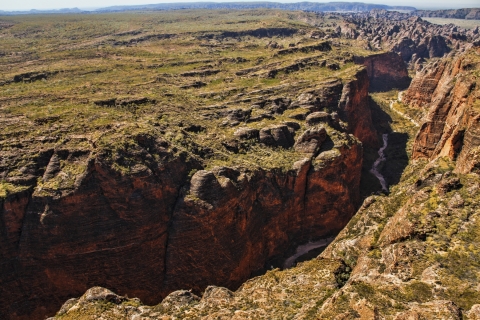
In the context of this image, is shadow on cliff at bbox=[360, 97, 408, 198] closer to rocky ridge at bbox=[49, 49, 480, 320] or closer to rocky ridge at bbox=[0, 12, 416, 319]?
rocky ridge at bbox=[0, 12, 416, 319]

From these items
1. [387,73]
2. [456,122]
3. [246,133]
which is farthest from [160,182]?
[387,73]

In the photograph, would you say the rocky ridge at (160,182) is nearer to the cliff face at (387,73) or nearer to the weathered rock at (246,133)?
the weathered rock at (246,133)

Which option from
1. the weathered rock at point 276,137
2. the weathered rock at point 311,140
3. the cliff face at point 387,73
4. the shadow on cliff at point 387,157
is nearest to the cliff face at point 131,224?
the weathered rock at point 276,137

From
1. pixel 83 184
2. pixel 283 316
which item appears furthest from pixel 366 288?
pixel 83 184

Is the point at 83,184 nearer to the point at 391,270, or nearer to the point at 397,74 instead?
the point at 391,270

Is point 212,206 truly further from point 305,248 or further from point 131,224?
point 305,248
